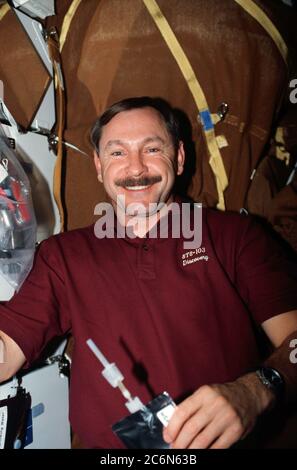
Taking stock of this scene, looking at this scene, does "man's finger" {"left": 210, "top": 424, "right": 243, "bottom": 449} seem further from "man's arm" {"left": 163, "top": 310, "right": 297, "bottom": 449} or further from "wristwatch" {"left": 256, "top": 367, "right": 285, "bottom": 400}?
"wristwatch" {"left": 256, "top": 367, "right": 285, "bottom": 400}

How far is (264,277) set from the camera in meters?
1.00

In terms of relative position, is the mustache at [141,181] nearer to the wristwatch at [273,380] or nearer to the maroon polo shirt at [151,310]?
the maroon polo shirt at [151,310]

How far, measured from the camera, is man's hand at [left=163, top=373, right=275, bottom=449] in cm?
69

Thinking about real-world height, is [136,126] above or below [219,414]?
above

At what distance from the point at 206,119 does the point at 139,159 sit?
0.40m

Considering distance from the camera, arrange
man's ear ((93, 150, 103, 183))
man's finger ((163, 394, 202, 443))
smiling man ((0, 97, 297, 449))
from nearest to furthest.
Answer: man's finger ((163, 394, 202, 443)) < smiling man ((0, 97, 297, 449)) < man's ear ((93, 150, 103, 183))

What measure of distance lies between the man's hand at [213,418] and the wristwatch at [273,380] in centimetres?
6

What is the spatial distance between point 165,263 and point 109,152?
458 mm

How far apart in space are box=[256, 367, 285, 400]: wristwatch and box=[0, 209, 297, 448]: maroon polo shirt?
0.12 metres

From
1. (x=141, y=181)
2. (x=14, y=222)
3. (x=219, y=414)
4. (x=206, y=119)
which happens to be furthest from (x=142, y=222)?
(x=219, y=414)

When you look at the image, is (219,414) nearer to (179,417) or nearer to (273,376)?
(179,417)

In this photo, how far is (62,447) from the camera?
4.00ft

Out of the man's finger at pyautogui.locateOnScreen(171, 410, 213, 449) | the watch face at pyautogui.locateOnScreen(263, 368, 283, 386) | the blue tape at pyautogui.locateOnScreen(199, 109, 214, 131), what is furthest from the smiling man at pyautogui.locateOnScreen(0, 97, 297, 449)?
the blue tape at pyautogui.locateOnScreen(199, 109, 214, 131)
